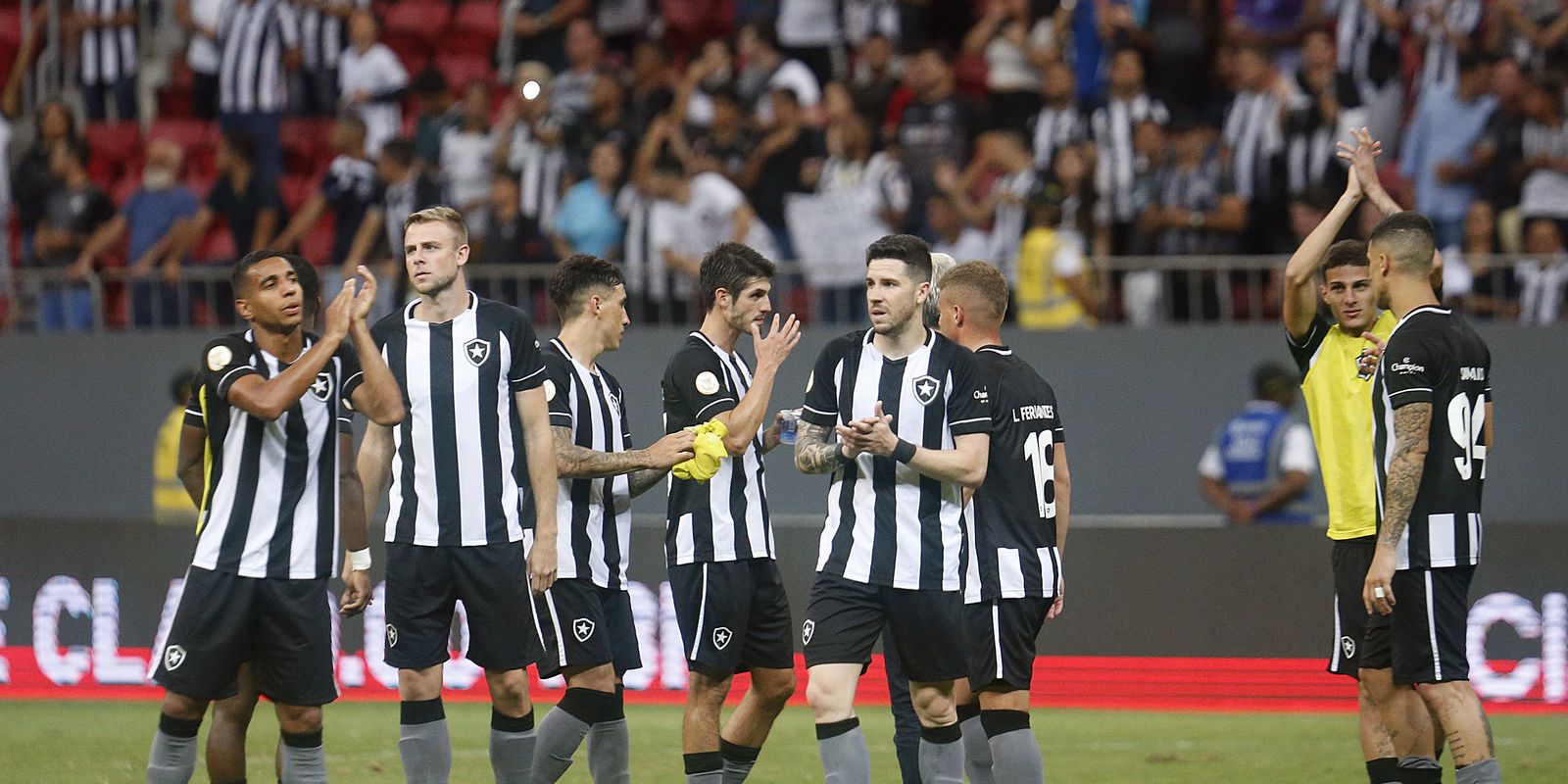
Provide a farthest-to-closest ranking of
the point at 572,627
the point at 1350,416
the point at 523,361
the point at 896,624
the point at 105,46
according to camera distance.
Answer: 1. the point at 105,46
2. the point at 1350,416
3. the point at 572,627
4. the point at 523,361
5. the point at 896,624

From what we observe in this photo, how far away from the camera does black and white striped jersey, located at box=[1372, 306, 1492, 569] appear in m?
6.60

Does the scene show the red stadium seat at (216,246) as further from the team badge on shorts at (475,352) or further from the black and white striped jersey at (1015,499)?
the black and white striped jersey at (1015,499)

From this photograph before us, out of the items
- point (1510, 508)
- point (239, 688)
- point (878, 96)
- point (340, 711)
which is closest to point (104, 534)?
point (340, 711)

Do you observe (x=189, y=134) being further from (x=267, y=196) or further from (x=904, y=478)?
(x=904, y=478)

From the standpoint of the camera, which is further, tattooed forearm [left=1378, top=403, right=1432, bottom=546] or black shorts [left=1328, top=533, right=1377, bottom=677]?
black shorts [left=1328, top=533, right=1377, bottom=677]

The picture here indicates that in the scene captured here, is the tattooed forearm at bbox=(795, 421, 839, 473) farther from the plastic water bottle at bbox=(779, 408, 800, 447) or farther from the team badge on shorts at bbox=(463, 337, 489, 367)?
the team badge on shorts at bbox=(463, 337, 489, 367)

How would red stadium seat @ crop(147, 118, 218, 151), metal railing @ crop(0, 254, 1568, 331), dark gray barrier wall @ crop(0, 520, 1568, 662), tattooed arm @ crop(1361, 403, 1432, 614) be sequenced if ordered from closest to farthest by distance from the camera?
tattooed arm @ crop(1361, 403, 1432, 614), dark gray barrier wall @ crop(0, 520, 1568, 662), metal railing @ crop(0, 254, 1568, 331), red stadium seat @ crop(147, 118, 218, 151)

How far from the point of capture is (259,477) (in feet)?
21.4

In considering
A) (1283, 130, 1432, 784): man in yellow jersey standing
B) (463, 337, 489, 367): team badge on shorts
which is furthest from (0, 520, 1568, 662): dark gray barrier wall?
(463, 337, 489, 367): team badge on shorts

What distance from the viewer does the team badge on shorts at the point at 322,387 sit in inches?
258

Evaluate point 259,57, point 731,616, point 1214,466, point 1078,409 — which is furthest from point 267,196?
point 731,616

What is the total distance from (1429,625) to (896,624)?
1.87 meters

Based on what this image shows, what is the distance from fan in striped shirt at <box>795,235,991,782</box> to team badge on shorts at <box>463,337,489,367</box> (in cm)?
119

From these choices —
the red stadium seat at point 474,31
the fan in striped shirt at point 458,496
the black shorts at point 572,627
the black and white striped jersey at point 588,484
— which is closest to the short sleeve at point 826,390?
the black and white striped jersey at point 588,484
